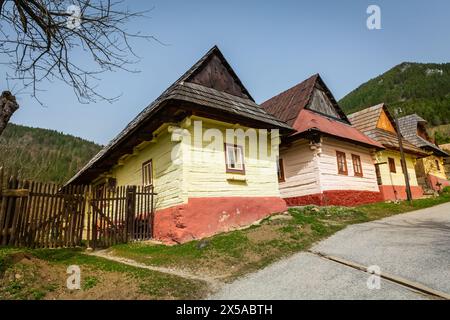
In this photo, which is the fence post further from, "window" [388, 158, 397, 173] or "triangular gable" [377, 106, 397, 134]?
"triangular gable" [377, 106, 397, 134]

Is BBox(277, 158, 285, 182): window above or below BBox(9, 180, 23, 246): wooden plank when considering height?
above

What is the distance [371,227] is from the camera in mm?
9219

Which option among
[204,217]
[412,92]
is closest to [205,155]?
[204,217]

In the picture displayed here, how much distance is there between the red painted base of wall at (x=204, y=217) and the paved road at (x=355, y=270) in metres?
3.15

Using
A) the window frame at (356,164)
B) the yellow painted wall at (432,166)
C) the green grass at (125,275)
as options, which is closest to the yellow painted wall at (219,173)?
the green grass at (125,275)

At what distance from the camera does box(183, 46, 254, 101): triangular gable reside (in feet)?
37.5

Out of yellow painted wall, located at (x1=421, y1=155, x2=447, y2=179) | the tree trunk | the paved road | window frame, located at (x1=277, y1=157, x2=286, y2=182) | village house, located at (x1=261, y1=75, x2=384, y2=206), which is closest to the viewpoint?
the paved road

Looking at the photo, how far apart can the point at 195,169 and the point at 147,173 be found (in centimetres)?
286

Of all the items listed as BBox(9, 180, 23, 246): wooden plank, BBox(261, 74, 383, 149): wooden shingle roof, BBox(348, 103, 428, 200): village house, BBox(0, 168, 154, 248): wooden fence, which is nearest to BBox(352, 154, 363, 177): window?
BBox(261, 74, 383, 149): wooden shingle roof

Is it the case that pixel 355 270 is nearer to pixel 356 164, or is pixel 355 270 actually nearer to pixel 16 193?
pixel 16 193

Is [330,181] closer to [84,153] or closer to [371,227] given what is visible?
[371,227]

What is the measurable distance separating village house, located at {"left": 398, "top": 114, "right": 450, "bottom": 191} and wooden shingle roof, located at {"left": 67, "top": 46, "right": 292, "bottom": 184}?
18759 millimetres

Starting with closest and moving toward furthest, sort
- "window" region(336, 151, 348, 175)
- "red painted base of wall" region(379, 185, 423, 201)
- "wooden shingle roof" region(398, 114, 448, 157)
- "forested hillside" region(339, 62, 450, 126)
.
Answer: "window" region(336, 151, 348, 175) < "red painted base of wall" region(379, 185, 423, 201) < "wooden shingle roof" region(398, 114, 448, 157) < "forested hillside" region(339, 62, 450, 126)

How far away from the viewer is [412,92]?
11294 centimetres
